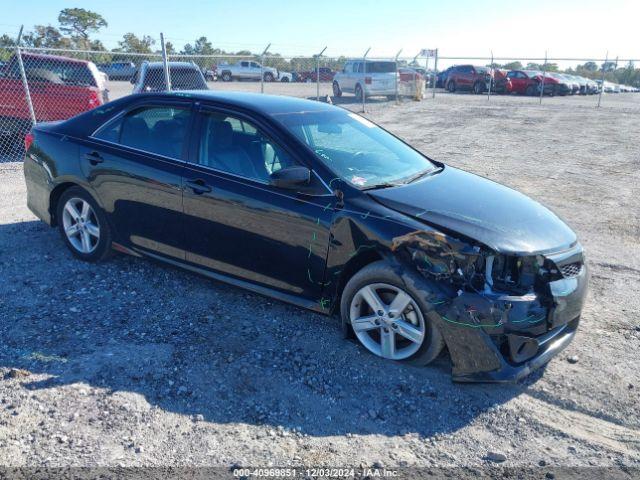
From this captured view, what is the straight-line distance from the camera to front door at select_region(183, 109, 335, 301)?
3.88m

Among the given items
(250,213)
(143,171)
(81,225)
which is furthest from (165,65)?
(250,213)

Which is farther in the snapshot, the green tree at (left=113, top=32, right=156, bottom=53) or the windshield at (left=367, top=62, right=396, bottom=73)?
the green tree at (left=113, top=32, right=156, bottom=53)

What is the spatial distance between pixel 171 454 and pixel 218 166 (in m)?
2.21

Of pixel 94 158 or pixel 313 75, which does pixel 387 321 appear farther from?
pixel 313 75

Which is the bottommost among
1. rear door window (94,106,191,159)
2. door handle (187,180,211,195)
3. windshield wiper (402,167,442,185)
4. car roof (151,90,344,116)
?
door handle (187,180,211,195)

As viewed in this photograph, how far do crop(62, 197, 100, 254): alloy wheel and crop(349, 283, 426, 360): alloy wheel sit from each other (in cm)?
270

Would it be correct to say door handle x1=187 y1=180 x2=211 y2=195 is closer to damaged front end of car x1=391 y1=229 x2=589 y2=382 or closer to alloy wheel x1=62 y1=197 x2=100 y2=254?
alloy wheel x1=62 y1=197 x2=100 y2=254

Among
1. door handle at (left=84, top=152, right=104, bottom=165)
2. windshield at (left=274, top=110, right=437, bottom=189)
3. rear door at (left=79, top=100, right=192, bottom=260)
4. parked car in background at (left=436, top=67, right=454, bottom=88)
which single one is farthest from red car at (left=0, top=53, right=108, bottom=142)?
parked car in background at (left=436, top=67, right=454, bottom=88)

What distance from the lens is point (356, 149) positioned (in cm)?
458

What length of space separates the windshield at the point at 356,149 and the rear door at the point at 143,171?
3.16 feet

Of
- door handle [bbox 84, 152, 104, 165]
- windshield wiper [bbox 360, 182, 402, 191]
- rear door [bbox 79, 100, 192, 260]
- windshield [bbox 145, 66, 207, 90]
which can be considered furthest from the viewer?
windshield [bbox 145, 66, 207, 90]

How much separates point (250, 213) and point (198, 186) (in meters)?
0.53

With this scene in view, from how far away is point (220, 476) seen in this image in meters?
2.73

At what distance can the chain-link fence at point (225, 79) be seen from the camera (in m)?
10.6
